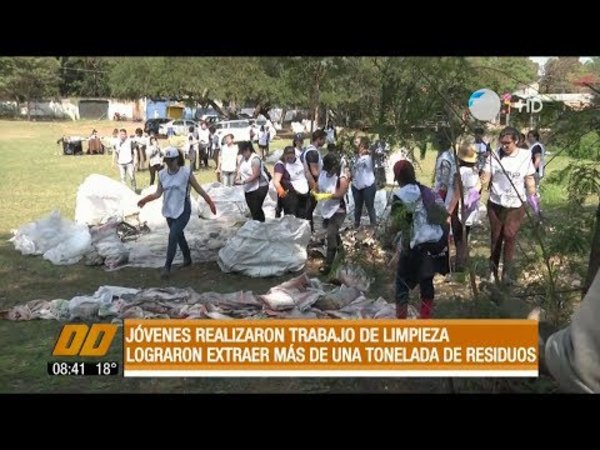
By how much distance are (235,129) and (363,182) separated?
13.5 feet

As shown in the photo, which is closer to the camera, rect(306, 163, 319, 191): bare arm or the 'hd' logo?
the 'hd' logo

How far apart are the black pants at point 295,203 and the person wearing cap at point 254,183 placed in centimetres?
33

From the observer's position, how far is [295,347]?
3492mm

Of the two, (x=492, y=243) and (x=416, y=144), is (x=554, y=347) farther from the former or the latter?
(x=492, y=243)

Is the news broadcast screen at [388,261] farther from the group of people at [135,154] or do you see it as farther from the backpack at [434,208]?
the group of people at [135,154]

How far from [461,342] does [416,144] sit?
110 centimetres

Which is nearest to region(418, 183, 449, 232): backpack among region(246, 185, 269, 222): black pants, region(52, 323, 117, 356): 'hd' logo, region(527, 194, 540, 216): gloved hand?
region(527, 194, 540, 216): gloved hand

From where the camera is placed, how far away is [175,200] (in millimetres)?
5543

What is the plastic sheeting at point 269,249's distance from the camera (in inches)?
230

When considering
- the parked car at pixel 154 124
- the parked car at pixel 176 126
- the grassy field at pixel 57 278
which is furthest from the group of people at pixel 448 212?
the parked car at pixel 154 124

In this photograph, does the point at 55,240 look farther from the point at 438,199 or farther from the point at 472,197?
the point at 438,199

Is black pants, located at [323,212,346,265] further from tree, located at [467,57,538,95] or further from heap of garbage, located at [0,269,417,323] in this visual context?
tree, located at [467,57,538,95]

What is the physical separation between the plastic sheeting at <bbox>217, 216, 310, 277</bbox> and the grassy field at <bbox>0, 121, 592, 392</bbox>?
135 mm

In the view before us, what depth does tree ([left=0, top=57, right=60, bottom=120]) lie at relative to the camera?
3882 millimetres
